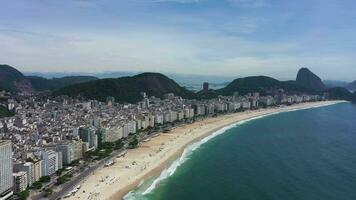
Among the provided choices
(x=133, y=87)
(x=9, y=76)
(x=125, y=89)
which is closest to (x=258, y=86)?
(x=133, y=87)

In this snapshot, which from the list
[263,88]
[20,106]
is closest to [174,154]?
[20,106]

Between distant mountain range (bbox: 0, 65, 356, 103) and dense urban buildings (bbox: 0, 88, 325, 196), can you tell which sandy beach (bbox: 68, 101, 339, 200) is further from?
distant mountain range (bbox: 0, 65, 356, 103)

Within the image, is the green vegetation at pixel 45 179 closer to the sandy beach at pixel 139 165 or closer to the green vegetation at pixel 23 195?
the sandy beach at pixel 139 165

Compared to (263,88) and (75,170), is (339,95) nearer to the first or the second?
(263,88)

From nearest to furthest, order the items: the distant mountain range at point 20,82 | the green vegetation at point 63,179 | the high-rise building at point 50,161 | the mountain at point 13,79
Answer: the green vegetation at point 63,179 < the high-rise building at point 50,161 < the mountain at point 13,79 < the distant mountain range at point 20,82

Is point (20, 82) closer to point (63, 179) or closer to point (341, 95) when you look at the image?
point (341, 95)

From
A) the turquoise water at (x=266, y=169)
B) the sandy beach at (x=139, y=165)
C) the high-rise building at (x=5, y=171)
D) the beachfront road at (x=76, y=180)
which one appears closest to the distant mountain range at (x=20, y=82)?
the sandy beach at (x=139, y=165)
